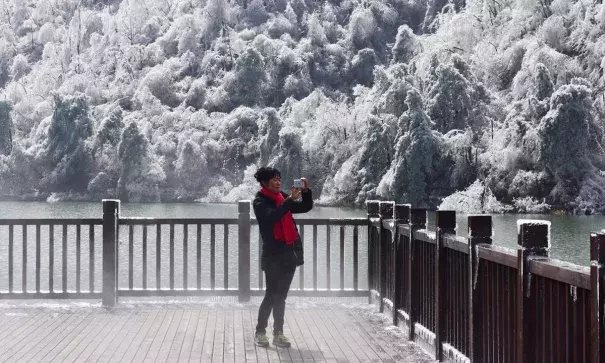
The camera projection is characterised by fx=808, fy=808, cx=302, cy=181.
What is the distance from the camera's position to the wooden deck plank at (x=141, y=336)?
650 cm

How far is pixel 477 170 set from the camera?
51.4m

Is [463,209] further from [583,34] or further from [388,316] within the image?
[388,316]

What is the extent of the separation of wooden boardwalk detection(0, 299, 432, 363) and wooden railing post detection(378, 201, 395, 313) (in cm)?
29

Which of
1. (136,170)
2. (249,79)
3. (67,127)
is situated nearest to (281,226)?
(136,170)

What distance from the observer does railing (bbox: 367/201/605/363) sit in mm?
3553

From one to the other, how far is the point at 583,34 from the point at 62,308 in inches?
2152

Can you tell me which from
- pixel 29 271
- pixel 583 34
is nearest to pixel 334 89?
pixel 583 34

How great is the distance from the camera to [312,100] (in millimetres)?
71312

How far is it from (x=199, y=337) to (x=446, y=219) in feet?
8.63

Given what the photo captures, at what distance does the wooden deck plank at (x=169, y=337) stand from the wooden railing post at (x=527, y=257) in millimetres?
3144

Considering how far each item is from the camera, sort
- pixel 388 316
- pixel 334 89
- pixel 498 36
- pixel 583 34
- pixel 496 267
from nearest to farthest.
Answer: pixel 496 267 < pixel 388 316 < pixel 583 34 < pixel 498 36 < pixel 334 89

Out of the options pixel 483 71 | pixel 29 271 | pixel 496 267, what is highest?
pixel 483 71

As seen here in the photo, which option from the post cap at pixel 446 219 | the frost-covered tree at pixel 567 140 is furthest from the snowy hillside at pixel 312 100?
the post cap at pixel 446 219

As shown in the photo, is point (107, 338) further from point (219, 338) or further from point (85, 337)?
point (219, 338)
